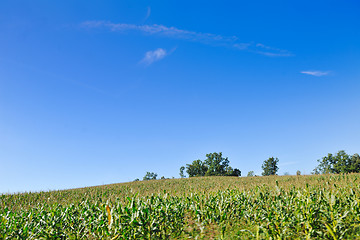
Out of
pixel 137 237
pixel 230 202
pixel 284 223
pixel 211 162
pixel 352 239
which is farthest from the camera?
pixel 211 162

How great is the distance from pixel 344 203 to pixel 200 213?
568 cm

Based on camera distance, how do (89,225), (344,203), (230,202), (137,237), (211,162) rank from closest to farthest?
(137,237) → (344,203) → (89,225) → (230,202) → (211,162)

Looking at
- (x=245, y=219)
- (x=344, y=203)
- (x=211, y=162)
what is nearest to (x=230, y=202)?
(x=245, y=219)

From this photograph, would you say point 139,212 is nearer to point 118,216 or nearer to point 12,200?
point 118,216

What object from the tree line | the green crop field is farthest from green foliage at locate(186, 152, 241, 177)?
the green crop field

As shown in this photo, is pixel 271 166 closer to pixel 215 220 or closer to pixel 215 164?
pixel 215 164

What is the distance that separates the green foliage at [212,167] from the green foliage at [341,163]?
29659mm

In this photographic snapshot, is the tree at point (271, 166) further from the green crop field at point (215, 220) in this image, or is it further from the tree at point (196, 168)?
the green crop field at point (215, 220)

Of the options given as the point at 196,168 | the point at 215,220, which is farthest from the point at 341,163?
the point at 215,220

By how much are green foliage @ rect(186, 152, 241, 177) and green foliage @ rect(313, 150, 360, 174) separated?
29.7 meters

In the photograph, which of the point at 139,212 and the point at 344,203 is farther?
the point at 344,203

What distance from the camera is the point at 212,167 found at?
80.2 meters

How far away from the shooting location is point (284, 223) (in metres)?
7.05

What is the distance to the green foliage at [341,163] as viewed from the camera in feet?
212
